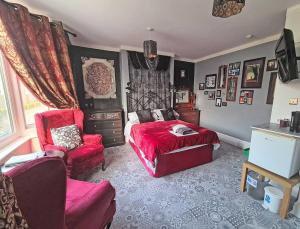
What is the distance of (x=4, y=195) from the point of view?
1.70ft

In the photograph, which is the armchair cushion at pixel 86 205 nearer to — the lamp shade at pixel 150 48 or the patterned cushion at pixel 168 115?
the lamp shade at pixel 150 48

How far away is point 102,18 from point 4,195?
2.47 m

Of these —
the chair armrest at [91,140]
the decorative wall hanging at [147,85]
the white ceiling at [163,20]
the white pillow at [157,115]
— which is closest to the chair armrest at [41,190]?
the chair armrest at [91,140]

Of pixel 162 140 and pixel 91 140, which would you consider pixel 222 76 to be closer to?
pixel 162 140

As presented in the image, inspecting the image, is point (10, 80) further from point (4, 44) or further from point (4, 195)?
point (4, 195)

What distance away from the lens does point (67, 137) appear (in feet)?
7.53

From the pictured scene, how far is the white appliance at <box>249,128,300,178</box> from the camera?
1500mm

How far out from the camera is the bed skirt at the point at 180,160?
234 cm

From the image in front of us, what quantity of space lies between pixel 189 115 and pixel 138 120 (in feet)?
6.67

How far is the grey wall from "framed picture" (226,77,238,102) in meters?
0.10

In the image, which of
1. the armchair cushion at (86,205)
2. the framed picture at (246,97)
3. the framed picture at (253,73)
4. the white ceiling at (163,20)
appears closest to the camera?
the armchair cushion at (86,205)

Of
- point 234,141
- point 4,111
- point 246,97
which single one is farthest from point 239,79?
point 4,111

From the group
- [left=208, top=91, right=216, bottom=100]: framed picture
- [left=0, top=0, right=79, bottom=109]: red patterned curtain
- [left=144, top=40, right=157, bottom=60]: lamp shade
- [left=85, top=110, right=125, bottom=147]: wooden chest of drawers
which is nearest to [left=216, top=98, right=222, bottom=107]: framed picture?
[left=208, top=91, right=216, bottom=100]: framed picture

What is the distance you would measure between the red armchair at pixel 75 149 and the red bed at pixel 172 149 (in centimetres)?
82
